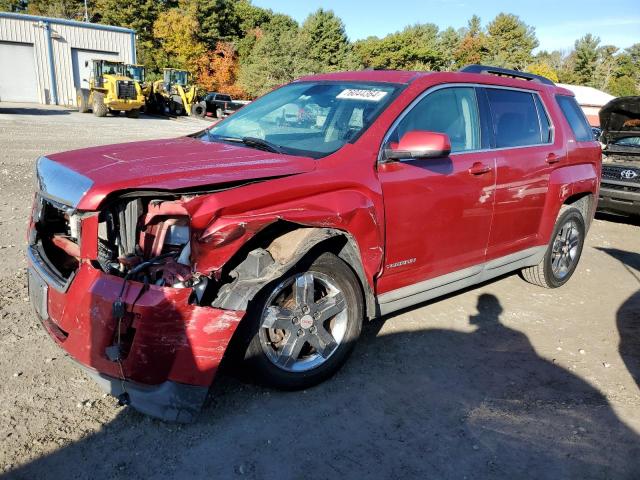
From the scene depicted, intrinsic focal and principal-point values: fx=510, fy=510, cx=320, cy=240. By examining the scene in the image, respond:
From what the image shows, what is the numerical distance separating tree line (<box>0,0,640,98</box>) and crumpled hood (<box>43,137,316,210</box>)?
34.7 m

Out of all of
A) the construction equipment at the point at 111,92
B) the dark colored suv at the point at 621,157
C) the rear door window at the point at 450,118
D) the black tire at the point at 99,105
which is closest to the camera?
the rear door window at the point at 450,118

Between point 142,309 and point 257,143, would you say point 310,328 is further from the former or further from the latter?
point 257,143

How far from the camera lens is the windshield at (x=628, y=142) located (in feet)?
29.4

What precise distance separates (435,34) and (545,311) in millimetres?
75768

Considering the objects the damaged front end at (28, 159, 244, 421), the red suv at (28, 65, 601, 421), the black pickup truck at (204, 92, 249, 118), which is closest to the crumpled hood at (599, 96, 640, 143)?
the red suv at (28, 65, 601, 421)

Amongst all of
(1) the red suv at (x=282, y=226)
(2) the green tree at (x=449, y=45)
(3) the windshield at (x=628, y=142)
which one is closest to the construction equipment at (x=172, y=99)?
(3) the windshield at (x=628, y=142)

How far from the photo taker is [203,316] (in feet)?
8.21

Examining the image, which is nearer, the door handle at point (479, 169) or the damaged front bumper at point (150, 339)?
the damaged front bumper at point (150, 339)

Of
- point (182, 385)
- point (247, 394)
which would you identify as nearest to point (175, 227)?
point (182, 385)

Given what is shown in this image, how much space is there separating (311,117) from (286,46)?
45.3 metres

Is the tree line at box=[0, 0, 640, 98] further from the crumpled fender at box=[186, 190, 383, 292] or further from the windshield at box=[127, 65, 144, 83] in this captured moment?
the crumpled fender at box=[186, 190, 383, 292]

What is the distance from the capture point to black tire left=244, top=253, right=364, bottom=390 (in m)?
2.83

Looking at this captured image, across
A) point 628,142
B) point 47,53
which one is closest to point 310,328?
point 628,142

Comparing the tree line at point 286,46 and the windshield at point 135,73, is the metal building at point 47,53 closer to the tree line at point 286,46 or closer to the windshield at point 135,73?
the windshield at point 135,73
